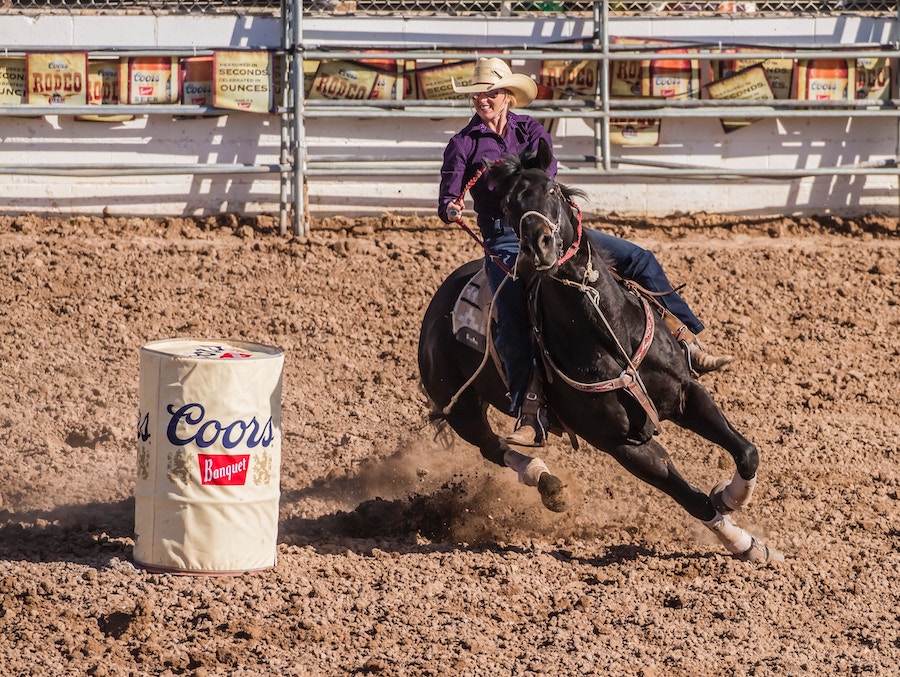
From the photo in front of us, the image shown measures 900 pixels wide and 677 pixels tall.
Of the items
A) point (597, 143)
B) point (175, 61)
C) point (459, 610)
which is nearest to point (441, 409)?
point (459, 610)

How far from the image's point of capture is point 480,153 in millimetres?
6395

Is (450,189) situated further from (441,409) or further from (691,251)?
(691,251)

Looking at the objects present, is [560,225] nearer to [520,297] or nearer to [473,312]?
[520,297]

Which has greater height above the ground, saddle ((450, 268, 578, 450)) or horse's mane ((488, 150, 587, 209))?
horse's mane ((488, 150, 587, 209))

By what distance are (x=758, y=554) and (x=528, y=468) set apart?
4.29 ft

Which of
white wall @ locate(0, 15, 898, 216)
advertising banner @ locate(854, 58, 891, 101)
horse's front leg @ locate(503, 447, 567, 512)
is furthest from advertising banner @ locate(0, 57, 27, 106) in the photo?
advertising banner @ locate(854, 58, 891, 101)

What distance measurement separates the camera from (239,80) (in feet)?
37.9

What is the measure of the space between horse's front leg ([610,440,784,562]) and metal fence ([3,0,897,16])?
22.2 ft

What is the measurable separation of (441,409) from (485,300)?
3.25 ft

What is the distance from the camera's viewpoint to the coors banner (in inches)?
455

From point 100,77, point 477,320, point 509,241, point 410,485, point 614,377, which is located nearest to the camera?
point 614,377

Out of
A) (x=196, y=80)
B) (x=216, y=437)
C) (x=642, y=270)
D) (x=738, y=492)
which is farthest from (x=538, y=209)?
(x=196, y=80)

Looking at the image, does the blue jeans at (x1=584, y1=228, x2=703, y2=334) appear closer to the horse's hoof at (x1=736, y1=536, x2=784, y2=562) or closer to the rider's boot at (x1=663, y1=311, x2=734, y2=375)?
the rider's boot at (x1=663, y1=311, x2=734, y2=375)

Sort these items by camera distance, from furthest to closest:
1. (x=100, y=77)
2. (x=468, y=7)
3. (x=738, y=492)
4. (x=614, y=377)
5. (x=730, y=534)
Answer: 1. (x=468, y=7)
2. (x=100, y=77)
3. (x=738, y=492)
4. (x=730, y=534)
5. (x=614, y=377)
